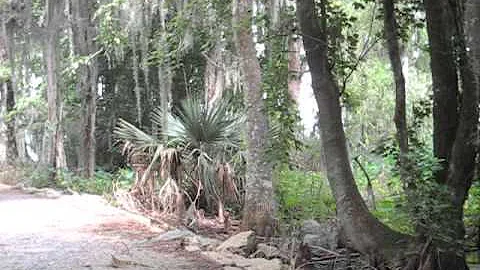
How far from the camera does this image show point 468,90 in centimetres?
566

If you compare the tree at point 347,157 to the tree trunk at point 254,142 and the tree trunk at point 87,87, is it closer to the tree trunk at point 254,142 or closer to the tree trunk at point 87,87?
the tree trunk at point 254,142

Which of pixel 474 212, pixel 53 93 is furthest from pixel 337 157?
pixel 53 93

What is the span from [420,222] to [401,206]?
0.30m

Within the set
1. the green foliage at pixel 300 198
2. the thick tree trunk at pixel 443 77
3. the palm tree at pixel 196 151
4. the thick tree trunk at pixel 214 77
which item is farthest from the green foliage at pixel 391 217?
the thick tree trunk at pixel 214 77

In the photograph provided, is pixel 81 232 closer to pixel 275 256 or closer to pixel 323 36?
pixel 275 256

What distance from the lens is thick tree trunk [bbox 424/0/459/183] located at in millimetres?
6094

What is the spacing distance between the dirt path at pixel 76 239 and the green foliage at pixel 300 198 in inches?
95.3

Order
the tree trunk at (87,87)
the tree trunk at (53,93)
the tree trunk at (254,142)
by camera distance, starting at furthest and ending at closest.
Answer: the tree trunk at (87,87)
the tree trunk at (53,93)
the tree trunk at (254,142)

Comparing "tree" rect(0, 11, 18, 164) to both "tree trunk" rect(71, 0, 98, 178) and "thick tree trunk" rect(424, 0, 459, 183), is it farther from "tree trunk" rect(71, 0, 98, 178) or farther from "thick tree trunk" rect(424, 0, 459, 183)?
"thick tree trunk" rect(424, 0, 459, 183)

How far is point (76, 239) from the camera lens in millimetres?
8484

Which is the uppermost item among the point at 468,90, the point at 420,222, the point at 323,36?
the point at 323,36

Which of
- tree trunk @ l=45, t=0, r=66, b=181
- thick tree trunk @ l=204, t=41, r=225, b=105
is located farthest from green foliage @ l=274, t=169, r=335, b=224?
tree trunk @ l=45, t=0, r=66, b=181

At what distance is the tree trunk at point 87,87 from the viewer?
55.3ft

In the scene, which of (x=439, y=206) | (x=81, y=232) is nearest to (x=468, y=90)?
(x=439, y=206)
